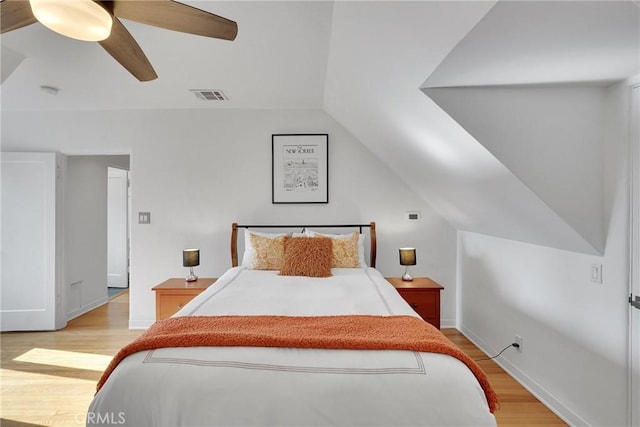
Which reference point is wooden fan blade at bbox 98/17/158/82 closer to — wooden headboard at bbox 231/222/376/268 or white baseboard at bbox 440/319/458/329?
wooden headboard at bbox 231/222/376/268

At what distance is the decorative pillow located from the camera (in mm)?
2809

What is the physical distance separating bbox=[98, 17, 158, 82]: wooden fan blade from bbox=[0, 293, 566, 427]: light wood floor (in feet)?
7.02

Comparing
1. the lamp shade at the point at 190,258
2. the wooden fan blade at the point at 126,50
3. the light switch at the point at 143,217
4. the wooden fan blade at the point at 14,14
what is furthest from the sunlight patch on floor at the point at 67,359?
the wooden fan blade at the point at 14,14

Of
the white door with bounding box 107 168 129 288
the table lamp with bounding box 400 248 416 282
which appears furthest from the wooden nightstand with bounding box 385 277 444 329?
the white door with bounding box 107 168 129 288

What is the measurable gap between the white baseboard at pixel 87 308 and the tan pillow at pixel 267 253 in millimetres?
2593

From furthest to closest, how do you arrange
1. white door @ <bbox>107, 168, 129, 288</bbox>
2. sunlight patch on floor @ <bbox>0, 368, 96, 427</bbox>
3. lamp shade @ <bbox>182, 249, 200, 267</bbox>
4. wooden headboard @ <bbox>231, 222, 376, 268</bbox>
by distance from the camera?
white door @ <bbox>107, 168, 129, 288</bbox>, wooden headboard @ <bbox>231, 222, 376, 268</bbox>, lamp shade @ <bbox>182, 249, 200, 267</bbox>, sunlight patch on floor @ <bbox>0, 368, 96, 427</bbox>

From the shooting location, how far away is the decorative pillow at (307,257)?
9.21ft

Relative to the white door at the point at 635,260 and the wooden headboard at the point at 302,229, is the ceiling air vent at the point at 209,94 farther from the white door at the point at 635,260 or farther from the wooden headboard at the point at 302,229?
the white door at the point at 635,260

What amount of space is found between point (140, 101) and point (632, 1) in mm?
3801

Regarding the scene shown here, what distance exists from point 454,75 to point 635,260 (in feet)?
4.17

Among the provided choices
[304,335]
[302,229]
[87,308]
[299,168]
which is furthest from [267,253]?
[87,308]

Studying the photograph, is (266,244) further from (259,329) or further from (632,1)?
(632,1)

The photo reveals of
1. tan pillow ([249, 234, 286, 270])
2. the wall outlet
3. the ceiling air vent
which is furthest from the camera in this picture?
the ceiling air vent

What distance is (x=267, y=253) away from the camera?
311 centimetres
